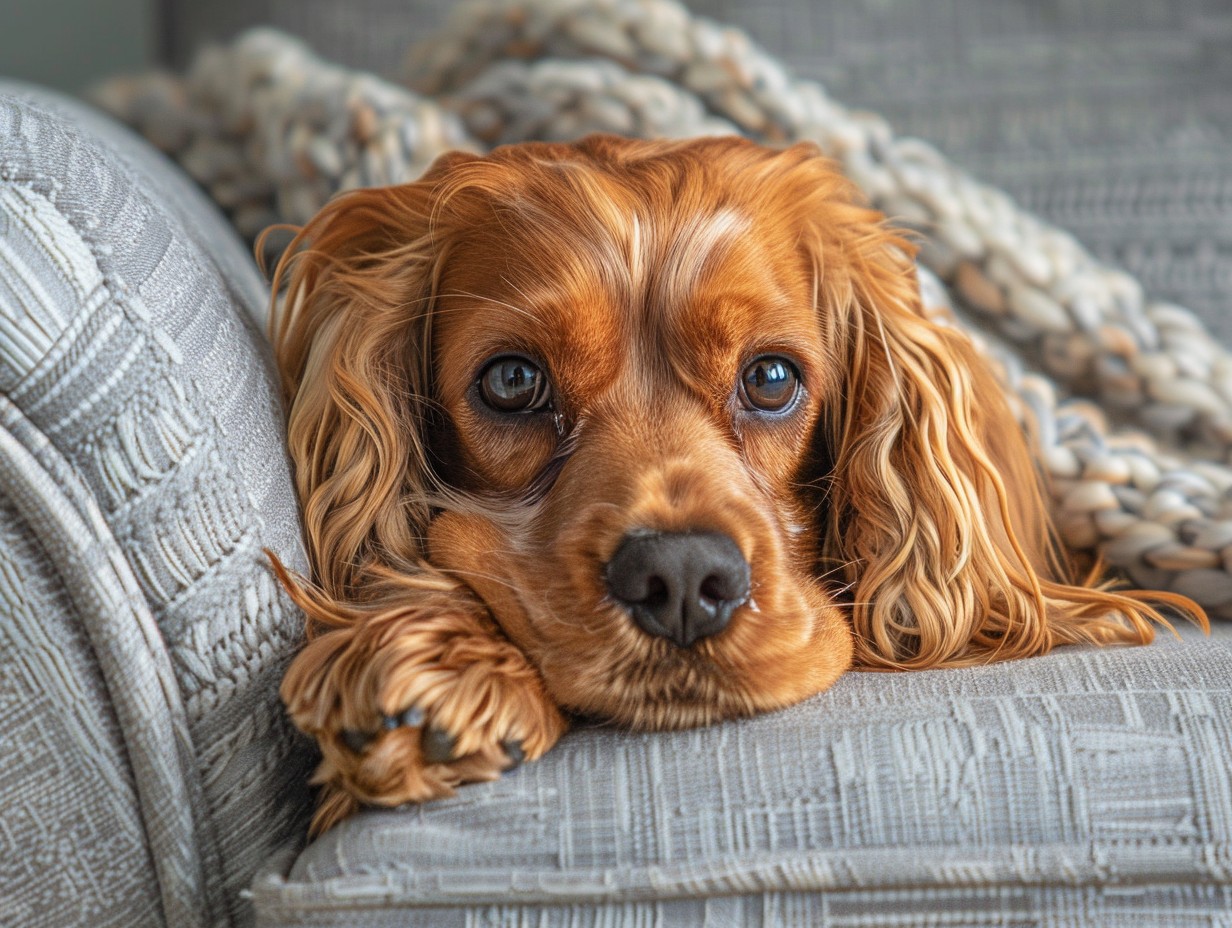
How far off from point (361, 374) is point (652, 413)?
1.33ft

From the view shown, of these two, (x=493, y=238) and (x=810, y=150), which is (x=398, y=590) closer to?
(x=493, y=238)

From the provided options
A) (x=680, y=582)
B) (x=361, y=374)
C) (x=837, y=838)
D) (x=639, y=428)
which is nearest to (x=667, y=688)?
(x=680, y=582)

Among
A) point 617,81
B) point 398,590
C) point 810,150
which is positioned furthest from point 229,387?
point 617,81

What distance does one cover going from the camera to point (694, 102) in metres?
2.08

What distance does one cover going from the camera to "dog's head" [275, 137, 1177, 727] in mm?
1266

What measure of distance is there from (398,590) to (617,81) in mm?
1163

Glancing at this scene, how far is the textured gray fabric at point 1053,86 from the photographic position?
7.62 feet

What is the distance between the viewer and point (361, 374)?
4.75 ft

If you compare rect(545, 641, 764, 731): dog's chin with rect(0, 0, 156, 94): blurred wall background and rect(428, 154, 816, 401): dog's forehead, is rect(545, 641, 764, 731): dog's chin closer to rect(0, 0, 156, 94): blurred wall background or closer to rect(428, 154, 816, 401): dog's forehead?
rect(428, 154, 816, 401): dog's forehead

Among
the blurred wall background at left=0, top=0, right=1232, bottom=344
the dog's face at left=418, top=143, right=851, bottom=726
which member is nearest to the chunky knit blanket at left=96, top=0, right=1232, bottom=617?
the blurred wall background at left=0, top=0, right=1232, bottom=344

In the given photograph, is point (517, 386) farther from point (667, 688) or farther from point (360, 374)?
point (667, 688)

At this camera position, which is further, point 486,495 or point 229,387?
point 486,495

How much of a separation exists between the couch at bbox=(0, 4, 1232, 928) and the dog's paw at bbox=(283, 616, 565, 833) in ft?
0.09

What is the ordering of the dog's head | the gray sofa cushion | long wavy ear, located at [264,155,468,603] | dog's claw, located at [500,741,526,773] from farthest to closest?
long wavy ear, located at [264,155,468,603] → the dog's head → dog's claw, located at [500,741,526,773] → the gray sofa cushion
